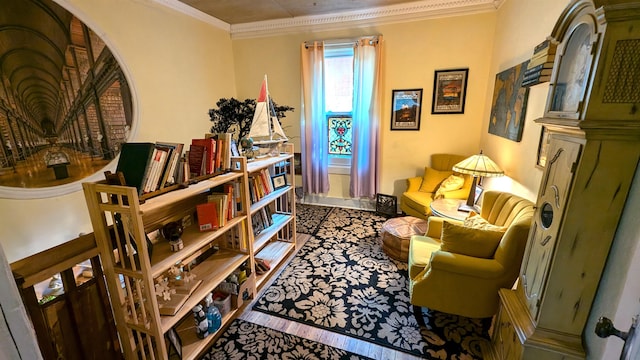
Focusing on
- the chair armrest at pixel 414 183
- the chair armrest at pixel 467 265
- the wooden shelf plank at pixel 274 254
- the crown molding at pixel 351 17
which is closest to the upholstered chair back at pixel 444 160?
the chair armrest at pixel 414 183

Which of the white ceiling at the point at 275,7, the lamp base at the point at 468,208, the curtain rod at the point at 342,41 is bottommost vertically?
the lamp base at the point at 468,208

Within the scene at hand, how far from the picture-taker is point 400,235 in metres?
2.69

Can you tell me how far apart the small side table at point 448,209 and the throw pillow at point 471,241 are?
0.78m

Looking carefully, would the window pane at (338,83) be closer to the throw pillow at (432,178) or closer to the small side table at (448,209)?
the throw pillow at (432,178)

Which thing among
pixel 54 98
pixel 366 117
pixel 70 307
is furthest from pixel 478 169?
pixel 54 98

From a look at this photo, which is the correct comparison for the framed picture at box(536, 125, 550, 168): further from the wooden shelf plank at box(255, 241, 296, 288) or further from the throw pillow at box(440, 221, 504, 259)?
the wooden shelf plank at box(255, 241, 296, 288)

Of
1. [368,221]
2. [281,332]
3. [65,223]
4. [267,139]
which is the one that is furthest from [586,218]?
[65,223]

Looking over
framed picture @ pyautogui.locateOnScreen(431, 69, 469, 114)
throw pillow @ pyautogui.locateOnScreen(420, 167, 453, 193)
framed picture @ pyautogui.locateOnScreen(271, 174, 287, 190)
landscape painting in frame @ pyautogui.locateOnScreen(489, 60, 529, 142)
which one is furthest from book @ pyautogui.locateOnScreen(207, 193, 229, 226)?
framed picture @ pyautogui.locateOnScreen(431, 69, 469, 114)

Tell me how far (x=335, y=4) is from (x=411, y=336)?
3778 millimetres

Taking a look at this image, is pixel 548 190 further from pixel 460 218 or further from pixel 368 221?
pixel 368 221

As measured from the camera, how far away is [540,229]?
1229mm

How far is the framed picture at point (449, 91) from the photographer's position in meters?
3.45

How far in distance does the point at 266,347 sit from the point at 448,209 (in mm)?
2081

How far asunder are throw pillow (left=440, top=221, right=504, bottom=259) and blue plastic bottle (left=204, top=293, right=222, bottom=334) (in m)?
1.64
